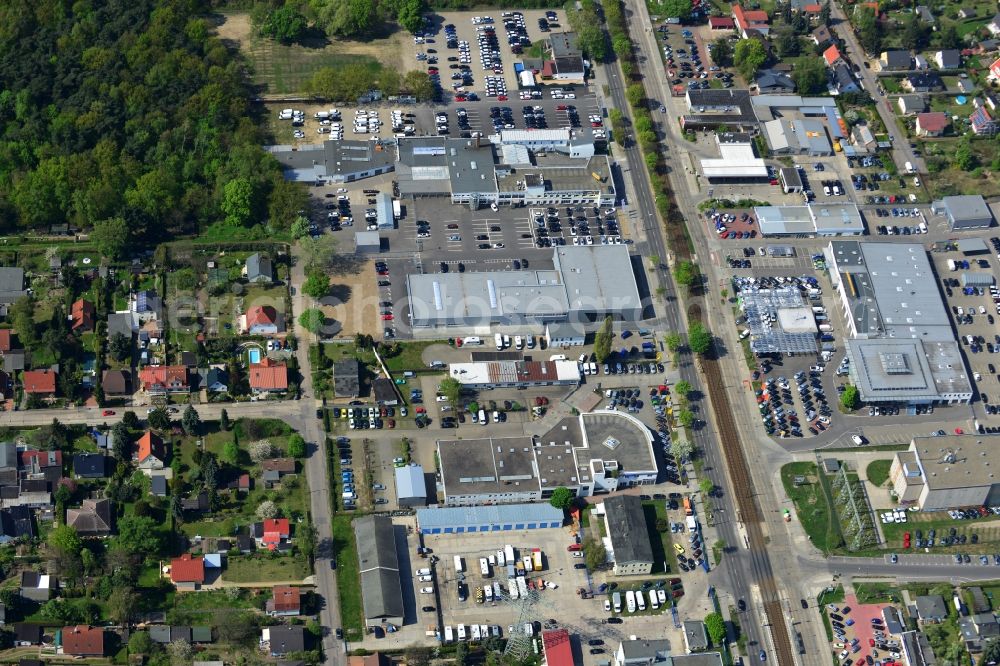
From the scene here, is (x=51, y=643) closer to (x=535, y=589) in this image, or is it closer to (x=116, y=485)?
Answer: (x=116, y=485)

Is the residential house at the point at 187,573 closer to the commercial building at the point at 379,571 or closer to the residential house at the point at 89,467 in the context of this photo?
the residential house at the point at 89,467

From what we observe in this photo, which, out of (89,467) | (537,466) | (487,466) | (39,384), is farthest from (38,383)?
(537,466)

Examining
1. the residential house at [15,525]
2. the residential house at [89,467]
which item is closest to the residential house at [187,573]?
the residential house at [89,467]

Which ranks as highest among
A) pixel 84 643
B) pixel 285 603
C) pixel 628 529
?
pixel 628 529

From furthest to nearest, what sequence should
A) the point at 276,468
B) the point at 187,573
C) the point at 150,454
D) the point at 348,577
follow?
the point at 276,468 < the point at 150,454 < the point at 348,577 < the point at 187,573

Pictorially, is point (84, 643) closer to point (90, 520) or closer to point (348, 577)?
point (90, 520)

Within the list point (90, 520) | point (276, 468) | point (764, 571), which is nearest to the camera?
point (90, 520)

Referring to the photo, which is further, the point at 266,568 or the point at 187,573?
the point at 266,568
